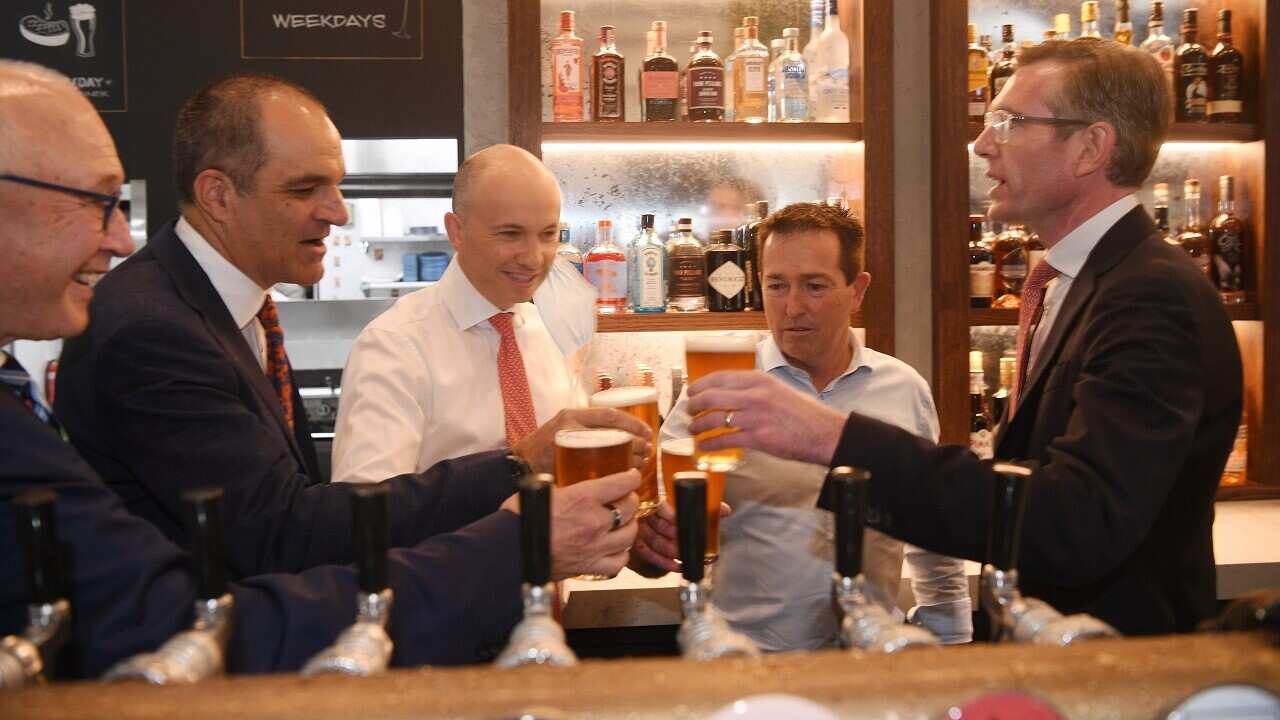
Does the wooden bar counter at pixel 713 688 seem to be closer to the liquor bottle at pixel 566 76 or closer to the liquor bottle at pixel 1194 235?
the liquor bottle at pixel 566 76

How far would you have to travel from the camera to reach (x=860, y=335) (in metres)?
3.05

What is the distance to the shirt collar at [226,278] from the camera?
1818mm

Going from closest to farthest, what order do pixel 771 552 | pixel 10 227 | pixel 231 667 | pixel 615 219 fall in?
pixel 231 667 → pixel 10 227 → pixel 771 552 → pixel 615 219

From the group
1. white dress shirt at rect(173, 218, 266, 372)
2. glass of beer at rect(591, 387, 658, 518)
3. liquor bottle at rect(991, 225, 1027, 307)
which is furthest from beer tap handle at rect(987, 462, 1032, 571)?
liquor bottle at rect(991, 225, 1027, 307)

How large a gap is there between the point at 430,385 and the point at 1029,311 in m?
1.23

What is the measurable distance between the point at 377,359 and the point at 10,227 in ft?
3.61

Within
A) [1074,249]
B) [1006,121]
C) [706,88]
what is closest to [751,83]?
[706,88]

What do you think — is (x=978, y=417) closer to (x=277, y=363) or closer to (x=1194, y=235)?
(x=1194, y=235)

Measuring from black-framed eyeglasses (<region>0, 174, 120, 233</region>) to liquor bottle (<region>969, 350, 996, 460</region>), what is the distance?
2.43 meters

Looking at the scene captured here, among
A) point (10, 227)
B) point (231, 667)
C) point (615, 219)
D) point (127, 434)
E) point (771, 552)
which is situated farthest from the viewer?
point (615, 219)

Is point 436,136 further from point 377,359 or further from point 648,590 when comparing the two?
point 648,590

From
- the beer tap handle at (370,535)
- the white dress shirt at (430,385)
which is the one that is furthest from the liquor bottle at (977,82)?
the beer tap handle at (370,535)

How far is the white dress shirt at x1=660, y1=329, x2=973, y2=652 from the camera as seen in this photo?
6.91 feet

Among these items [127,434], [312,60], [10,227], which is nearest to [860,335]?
[312,60]
